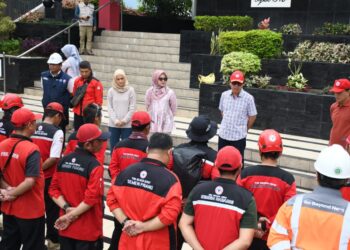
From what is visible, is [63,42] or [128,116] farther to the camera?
[63,42]

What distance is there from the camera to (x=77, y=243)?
3916 mm

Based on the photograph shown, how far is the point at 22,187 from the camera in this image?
3.95 metres

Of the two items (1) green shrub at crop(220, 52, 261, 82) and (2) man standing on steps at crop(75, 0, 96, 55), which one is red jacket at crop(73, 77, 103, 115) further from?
(2) man standing on steps at crop(75, 0, 96, 55)

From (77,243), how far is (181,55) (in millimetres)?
9092

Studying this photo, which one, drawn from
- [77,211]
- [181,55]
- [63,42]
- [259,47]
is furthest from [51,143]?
[63,42]

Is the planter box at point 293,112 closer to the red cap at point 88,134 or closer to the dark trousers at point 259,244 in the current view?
the dark trousers at point 259,244

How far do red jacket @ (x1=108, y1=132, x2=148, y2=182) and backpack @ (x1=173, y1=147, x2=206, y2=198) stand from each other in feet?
1.80

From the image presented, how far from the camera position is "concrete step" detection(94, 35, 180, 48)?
44.2ft

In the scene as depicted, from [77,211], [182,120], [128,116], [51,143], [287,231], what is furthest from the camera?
[182,120]

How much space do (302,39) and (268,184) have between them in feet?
26.9

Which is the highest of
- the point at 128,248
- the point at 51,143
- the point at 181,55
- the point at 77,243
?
the point at 181,55

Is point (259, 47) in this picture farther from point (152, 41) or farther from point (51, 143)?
point (51, 143)

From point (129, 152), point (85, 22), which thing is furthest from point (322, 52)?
point (129, 152)

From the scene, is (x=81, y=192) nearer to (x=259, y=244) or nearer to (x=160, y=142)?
(x=160, y=142)
